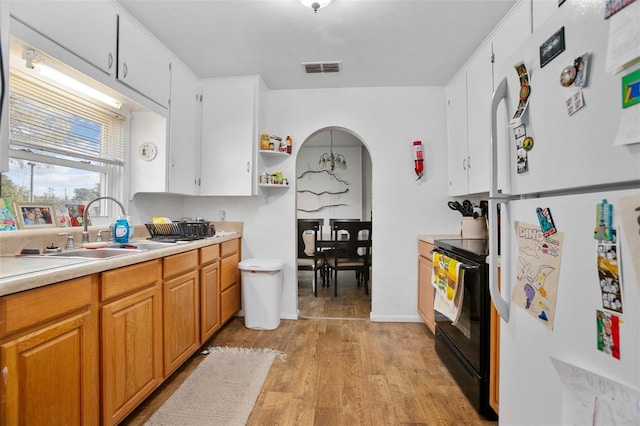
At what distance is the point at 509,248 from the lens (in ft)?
3.19

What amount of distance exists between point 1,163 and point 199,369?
161 cm

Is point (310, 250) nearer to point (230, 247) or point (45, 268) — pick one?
point (230, 247)

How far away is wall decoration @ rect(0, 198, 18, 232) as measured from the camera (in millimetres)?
1552

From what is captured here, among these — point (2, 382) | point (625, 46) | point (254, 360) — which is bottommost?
point (254, 360)

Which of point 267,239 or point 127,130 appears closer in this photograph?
point 127,130

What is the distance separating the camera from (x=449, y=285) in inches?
75.6

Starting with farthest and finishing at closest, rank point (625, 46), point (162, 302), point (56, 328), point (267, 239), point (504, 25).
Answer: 1. point (267, 239)
2. point (504, 25)
3. point (162, 302)
4. point (56, 328)
5. point (625, 46)

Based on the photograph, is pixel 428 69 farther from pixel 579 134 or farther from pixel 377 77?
pixel 579 134

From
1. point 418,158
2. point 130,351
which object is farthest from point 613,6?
point 418,158

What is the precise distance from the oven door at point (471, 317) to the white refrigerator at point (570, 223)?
0.67m

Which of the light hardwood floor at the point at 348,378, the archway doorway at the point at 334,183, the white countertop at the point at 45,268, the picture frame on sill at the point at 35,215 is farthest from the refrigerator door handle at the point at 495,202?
the archway doorway at the point at 334,183

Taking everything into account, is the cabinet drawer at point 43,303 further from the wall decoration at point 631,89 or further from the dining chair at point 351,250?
the dining chair at point 351,250

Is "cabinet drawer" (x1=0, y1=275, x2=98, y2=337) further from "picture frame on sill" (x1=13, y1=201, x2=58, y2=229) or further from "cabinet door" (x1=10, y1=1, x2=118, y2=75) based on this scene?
"cabinet door" (x1=10, y1=1, x2=118, y2=75)

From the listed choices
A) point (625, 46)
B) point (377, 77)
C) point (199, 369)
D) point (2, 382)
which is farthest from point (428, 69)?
point (2, 382)
